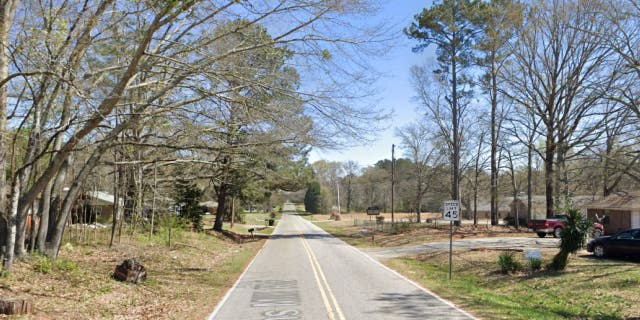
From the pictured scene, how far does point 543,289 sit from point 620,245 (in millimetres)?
6229

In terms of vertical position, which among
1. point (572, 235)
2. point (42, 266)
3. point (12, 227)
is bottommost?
point (42, 266)

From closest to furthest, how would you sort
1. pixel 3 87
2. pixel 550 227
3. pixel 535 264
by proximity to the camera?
pixel 3 87 < pixel 535 264 < pixel 550 227

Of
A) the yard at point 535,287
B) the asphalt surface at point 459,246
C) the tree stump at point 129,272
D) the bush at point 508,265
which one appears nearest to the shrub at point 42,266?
the tree stump at point 129,272

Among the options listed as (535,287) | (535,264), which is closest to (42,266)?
(535,287)

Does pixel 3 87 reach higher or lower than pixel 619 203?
higher

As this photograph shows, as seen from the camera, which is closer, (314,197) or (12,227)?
(12,227)

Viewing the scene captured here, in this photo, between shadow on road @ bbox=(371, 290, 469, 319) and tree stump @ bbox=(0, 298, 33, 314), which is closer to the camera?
tree stump @ bbox=(0, 298, 33, 314)

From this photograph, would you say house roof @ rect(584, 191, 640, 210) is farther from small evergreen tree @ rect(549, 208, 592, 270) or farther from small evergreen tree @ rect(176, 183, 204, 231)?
small evergreen tree @ rect(176, 183, 204, 231)

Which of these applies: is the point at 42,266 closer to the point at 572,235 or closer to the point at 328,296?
the point at 328,296

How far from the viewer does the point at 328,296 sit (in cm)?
1209

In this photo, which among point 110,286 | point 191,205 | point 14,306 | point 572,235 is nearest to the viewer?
point 14,306

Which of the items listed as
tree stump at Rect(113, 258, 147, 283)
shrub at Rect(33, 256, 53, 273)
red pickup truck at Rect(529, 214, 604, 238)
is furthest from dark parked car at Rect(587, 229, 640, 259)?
shrub at Rect(33, 256, 53, 273)

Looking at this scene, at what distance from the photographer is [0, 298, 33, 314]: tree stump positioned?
8.44 m

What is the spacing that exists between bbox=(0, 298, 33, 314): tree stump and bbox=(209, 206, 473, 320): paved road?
134 inches
